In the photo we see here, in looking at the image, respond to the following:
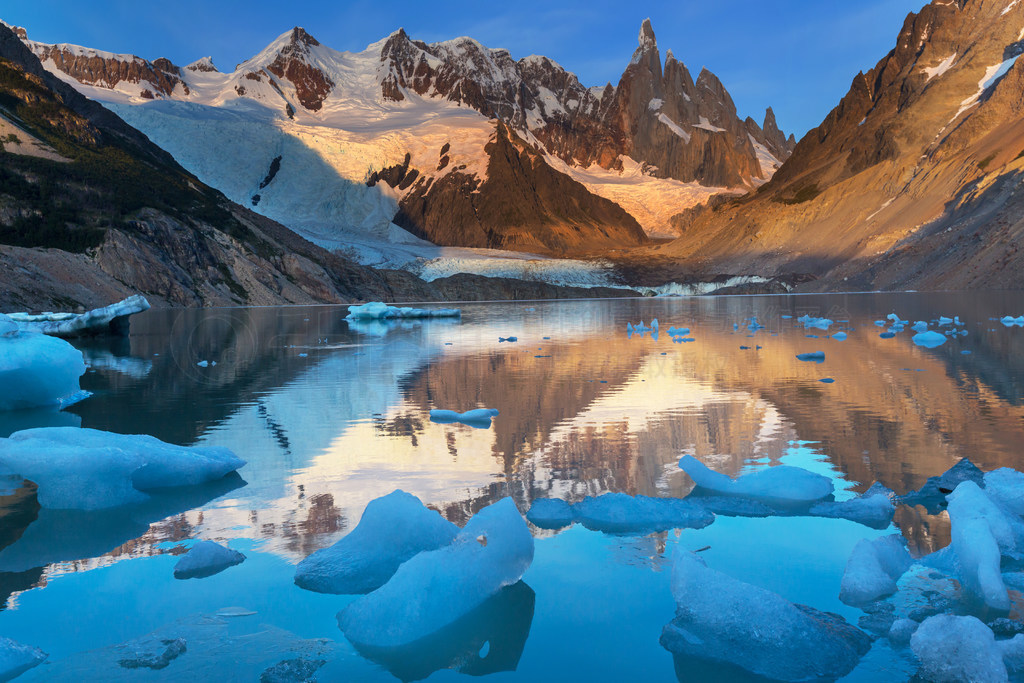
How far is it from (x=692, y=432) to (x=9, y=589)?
325 inches

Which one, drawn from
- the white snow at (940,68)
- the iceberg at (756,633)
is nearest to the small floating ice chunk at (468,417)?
the iceberg at (756,633)

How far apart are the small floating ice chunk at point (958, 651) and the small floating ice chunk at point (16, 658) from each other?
5.10 meters

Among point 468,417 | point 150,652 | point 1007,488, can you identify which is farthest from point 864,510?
point 468,417

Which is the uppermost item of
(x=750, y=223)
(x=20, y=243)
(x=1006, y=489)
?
(x=750, y=223)

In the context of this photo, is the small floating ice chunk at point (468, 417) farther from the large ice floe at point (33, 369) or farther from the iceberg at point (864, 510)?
the large ice floe at point (33, 369)

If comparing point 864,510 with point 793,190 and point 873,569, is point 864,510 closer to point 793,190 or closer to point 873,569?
point 873,569

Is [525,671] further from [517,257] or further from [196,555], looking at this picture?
[517,257]

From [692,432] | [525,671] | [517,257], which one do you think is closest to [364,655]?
[525,671]

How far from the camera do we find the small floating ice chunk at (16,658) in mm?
4578

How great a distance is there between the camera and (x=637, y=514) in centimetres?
723

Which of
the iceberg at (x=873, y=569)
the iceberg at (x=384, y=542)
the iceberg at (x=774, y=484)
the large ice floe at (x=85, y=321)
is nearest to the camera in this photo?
the iceberg at (x=873, y=569)

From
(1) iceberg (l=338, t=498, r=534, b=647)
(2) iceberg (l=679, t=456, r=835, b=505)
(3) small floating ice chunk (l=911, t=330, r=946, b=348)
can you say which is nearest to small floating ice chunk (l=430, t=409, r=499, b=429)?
(2) iceberg (l=679, t=456, r=835, b=505)

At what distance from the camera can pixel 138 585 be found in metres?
5.93

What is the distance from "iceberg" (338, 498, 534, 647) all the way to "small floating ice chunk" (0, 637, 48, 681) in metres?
1.78
